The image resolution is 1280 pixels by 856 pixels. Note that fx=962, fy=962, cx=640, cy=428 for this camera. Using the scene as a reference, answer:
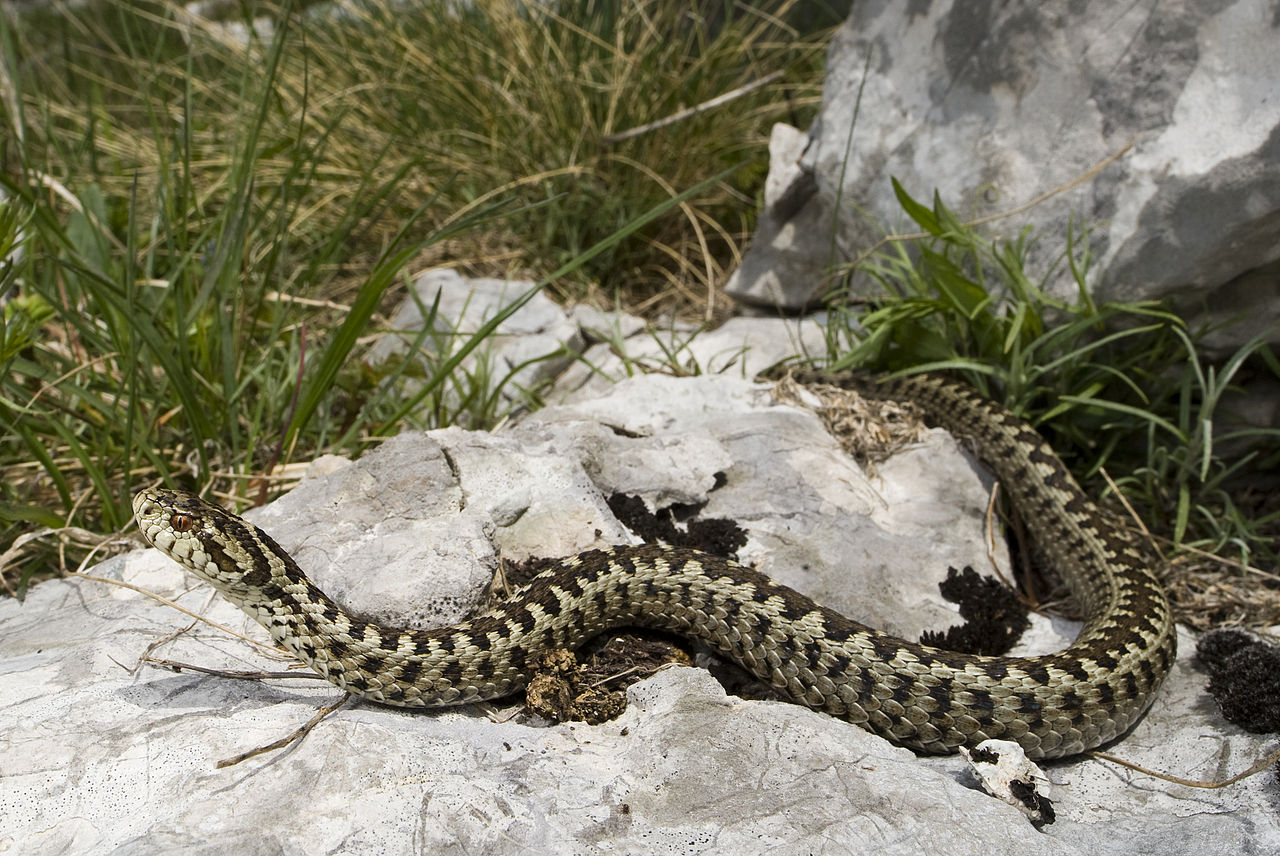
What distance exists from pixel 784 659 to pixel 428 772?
1796mm

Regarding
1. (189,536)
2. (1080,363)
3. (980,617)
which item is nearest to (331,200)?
(189,536)

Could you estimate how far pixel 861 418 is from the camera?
6.43 meters

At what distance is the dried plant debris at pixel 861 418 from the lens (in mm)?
6301

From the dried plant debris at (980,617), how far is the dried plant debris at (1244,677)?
3.03 ft

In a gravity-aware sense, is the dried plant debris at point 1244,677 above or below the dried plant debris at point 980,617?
above

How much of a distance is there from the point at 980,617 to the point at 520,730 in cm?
262

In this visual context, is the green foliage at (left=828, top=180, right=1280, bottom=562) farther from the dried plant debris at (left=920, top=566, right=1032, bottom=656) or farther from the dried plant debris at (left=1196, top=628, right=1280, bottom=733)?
the dried plant debris at (left=920, top=566, right=1032, bottom=656)

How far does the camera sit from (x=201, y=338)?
639 cm

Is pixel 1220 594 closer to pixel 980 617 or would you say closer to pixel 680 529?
pixel 980 617

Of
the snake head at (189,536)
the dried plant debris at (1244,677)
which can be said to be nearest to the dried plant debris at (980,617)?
the dried plant debris at (1244,677)

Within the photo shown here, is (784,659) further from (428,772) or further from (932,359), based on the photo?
(932,359)

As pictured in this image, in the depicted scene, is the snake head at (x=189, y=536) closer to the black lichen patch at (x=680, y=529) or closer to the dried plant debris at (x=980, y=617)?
the black lichen patch at (x=680, y=529)

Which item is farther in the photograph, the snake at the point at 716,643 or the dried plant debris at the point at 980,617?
the dried plant debris at the point at 980,617

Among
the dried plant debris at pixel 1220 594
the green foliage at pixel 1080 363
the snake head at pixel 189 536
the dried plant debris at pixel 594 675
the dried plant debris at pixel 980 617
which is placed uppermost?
the green foliage at pixel 1080 363
